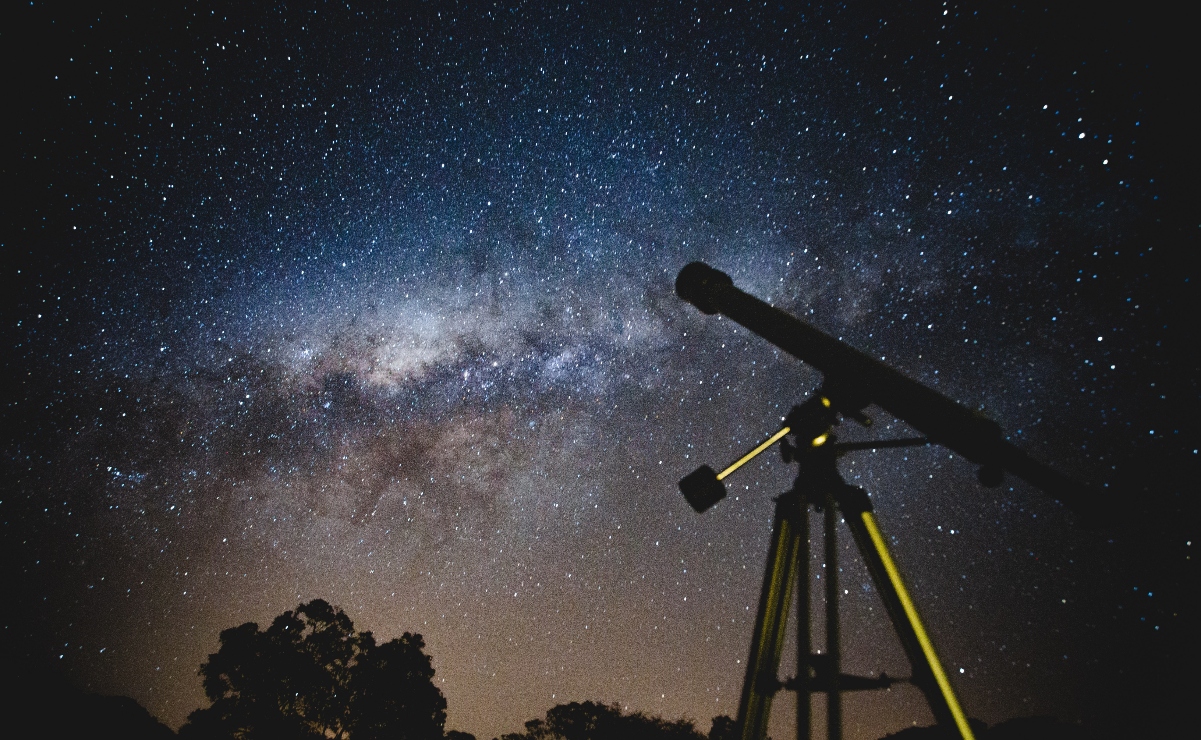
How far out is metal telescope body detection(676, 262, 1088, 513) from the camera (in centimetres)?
167

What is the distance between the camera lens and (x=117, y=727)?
444 inches

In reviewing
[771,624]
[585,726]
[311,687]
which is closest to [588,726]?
[585,726]

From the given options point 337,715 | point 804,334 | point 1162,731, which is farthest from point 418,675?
point 804,334

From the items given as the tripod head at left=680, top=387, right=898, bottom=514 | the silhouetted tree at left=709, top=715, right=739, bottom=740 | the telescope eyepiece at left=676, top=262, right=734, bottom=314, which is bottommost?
the silhouetted tree at left=709, top=715, right=739, bottom=740

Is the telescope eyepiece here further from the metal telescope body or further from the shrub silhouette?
the shrub silhouette

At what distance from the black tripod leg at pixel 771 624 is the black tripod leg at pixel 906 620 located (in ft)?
0.80

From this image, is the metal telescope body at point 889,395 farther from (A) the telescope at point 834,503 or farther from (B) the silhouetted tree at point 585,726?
(B) the silhouetted tree at point 585,726

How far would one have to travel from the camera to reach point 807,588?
1809 millimetres

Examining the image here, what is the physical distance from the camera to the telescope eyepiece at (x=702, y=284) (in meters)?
2.64

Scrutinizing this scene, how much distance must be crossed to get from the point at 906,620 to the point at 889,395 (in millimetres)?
830

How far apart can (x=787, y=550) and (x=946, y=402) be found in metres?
0.82

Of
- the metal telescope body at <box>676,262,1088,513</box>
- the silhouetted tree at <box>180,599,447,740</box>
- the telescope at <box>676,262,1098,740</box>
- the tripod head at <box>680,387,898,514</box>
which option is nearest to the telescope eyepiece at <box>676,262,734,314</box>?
the metal telescope body at <box>676,262,1088,513</box>

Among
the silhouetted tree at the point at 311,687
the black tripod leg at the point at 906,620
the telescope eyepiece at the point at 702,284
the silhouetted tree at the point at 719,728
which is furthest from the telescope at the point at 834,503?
the silhouetted tree at the point at 719,728

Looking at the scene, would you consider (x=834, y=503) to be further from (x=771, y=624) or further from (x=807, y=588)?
(x=771, y=624)
